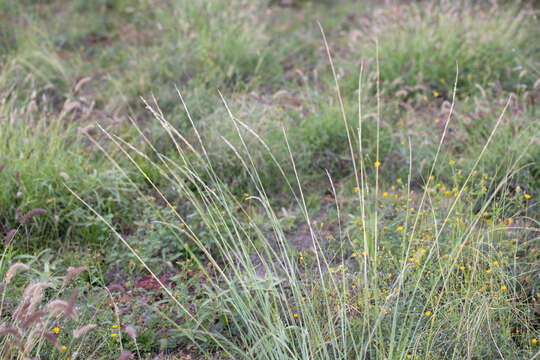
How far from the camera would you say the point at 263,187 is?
Answer: 4.03 meters

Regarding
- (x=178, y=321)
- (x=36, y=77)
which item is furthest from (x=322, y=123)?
(x=36, y=77)

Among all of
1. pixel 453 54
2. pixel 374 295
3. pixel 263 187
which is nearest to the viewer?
pixel 374 295

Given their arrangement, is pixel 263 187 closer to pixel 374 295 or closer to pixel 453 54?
pixel 374 295

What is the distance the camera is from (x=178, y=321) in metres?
2.83

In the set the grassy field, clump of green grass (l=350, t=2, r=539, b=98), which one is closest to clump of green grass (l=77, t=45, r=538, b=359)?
the grassy field

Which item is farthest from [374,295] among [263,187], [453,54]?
[453,54]

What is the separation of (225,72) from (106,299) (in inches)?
123

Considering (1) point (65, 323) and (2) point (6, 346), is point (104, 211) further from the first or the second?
(2) point (6, 346)

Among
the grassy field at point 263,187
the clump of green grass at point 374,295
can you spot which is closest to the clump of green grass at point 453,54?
the grassy field at point 263,187

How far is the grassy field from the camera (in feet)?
7.93

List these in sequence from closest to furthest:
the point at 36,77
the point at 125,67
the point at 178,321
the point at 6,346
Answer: the point at 6,346 < the point at 178,321 < the point at 36,77 < the point at 125,67

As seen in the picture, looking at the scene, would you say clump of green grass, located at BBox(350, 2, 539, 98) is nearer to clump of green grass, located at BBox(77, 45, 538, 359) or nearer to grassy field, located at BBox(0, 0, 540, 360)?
grassy field, located at BBox(0, 0, 540, 360)

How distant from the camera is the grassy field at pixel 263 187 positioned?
7.93 feet

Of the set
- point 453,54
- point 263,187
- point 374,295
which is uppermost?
point 453,54
